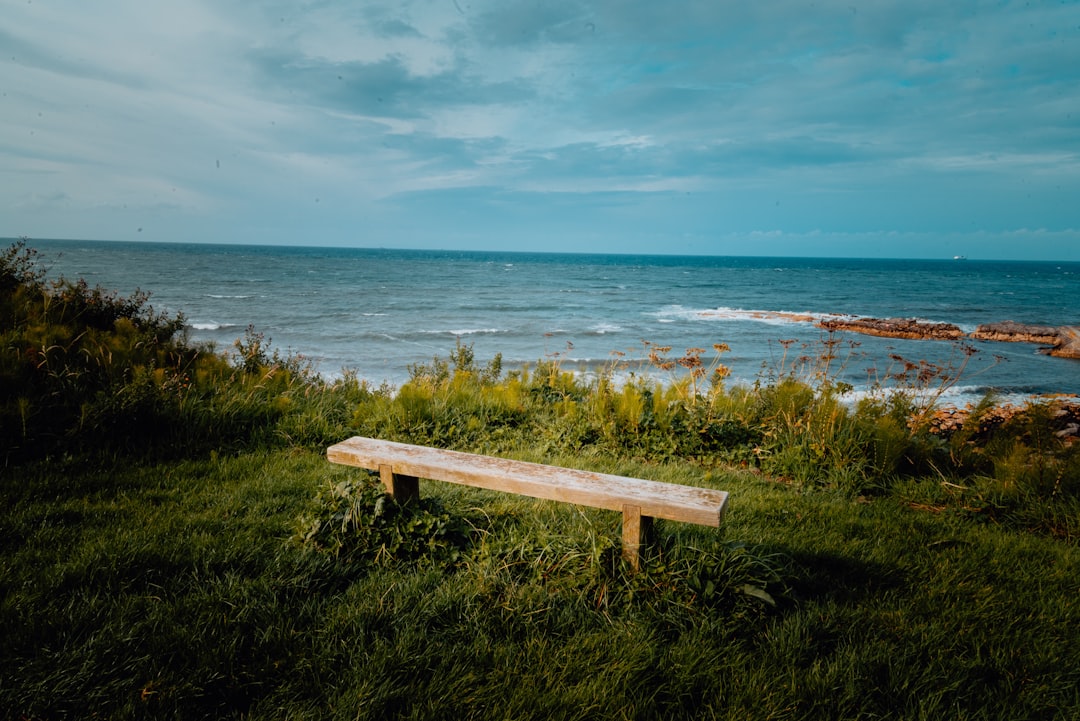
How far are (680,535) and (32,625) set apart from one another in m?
3.16

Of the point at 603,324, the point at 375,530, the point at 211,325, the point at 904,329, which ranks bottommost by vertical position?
the point at 603,324

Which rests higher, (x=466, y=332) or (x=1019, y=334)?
(x=1019, y=334)

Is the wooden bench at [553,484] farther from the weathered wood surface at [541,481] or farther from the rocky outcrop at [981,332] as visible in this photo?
the rocky outcrop at [981,332]

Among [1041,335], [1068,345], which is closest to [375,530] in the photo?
[1068,345]

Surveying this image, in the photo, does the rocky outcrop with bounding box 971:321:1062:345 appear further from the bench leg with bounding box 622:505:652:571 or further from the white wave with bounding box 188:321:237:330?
the white wave with bounding box 188:321:237:330

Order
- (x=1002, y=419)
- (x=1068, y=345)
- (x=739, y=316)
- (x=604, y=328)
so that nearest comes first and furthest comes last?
1. (x=1002, y=419)
2. (x=1068, y=345)
3. (x=604, y=328)
4. (x=739, y=316)

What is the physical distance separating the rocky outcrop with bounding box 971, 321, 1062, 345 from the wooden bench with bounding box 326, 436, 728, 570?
2805cm

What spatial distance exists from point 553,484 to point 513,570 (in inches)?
21.7

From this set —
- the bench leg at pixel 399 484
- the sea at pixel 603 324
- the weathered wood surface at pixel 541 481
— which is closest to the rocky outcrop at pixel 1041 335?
the sea at pixel 603 324

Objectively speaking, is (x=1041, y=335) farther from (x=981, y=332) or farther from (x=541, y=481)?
(x=541, y=481)

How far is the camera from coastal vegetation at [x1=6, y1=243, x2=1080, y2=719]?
2.35 metres

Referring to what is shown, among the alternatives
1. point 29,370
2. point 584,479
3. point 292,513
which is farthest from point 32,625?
point 29,370

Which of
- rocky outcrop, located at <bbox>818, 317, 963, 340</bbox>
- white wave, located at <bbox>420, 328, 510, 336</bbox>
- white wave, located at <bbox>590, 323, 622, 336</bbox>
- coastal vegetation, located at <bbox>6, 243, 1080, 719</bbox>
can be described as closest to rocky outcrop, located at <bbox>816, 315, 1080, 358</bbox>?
rocky outcrop, located at <bbox>818, 317, 963, 340</bbox>

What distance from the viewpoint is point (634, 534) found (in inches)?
120
